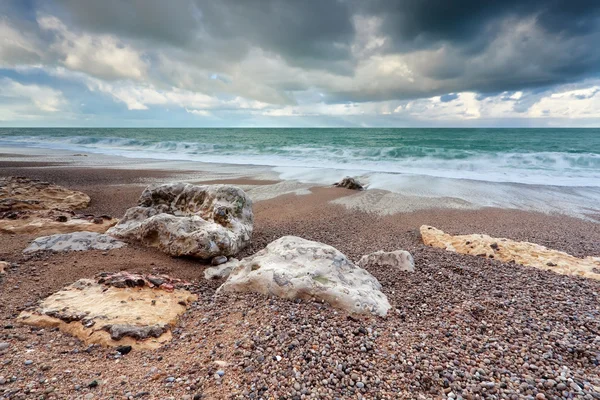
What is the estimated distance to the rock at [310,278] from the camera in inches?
115

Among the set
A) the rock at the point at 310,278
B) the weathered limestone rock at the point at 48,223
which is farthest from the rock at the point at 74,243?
the rock at the point at 310,278

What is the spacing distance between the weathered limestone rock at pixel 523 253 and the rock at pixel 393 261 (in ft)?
4.57

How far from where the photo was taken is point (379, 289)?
335cm

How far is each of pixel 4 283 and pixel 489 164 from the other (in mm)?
22886

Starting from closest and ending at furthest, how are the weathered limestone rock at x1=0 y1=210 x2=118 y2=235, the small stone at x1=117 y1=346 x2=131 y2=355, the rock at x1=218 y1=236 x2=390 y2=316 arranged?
1. the small stone at x1=117 y1=346 x2=131 y2=355
2. the rock at x1=218 y1=236 x2=390 y2=316
3. the weathered limestone rock at x1=0 y1=210 x2=118 y2=235

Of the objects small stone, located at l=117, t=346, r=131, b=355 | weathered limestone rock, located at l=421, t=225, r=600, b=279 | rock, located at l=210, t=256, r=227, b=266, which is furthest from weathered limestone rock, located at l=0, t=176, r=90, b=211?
weathered limestone rock, located at l=421, t=225, r=600, b=279

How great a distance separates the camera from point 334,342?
2.29 metres

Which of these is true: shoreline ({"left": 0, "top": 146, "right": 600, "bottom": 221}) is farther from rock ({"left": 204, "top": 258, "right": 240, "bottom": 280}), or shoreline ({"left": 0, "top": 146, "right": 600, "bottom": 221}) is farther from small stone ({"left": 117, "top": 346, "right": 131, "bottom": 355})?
small stone ({"left": 117, "top": 346, "right": 131, "bottom": 355})

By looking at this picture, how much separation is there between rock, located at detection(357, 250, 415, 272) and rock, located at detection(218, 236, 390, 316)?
0.66 meters

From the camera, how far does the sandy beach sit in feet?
6.22

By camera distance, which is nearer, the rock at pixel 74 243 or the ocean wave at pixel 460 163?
the rock at pixel 74 243

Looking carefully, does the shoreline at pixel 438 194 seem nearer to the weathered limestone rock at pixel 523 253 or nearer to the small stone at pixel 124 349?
the weathered limestone rock at pixel 523 253

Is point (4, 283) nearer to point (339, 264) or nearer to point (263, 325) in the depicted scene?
point (263, 325)

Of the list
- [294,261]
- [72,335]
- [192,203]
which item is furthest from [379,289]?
[192,203]
